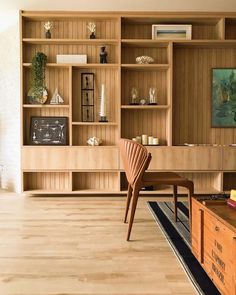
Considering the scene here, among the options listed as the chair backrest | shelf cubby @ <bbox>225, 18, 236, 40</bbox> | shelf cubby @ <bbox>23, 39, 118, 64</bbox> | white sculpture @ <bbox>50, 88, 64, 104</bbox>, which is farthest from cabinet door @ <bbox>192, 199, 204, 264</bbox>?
shelf cubby @ <bbox>225, 18, 236, 40</bbox>

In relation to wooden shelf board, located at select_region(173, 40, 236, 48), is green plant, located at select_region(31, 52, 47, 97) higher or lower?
lower

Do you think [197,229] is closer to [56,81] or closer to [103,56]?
[103,56]

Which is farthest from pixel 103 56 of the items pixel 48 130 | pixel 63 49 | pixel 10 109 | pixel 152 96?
pixel 10 109

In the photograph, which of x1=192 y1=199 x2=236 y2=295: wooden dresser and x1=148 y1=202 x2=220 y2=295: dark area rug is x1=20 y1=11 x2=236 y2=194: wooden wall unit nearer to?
x1=148 y1=202 x2=220 y2=295: dark area rug

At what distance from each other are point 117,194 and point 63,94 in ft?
5.27

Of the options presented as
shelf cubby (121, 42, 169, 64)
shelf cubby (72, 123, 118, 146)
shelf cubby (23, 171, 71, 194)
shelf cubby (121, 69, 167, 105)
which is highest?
shelf cubby (121, 42, 169, 64)

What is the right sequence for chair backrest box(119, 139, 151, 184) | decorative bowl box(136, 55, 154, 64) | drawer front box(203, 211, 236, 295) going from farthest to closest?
decorative bowl box(136, 55, 154, 64) → chair backrest box(119, 139, 151, 184) → drawer front box(203, 211, 236, 295)

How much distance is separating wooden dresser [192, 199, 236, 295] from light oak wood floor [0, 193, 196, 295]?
189 millimetres

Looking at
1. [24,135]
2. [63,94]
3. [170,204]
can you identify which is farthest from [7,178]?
[170,204]

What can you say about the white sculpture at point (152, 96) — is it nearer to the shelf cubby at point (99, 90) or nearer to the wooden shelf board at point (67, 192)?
the shelf cubby at point (99, 90)

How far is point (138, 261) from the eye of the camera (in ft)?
7.30

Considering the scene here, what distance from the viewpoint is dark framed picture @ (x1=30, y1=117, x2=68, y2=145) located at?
4438mm

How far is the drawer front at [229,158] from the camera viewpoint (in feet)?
13.9

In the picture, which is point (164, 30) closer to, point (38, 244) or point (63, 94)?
point (63, 94)
